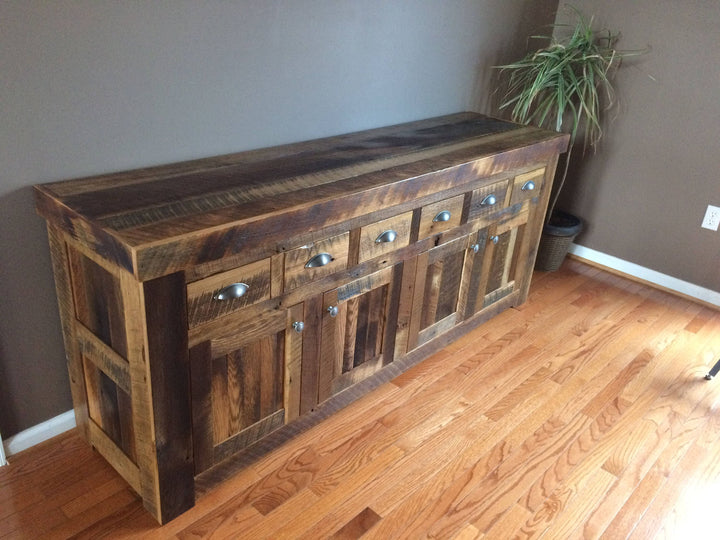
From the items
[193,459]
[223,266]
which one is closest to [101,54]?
[223,266]

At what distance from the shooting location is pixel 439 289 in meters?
2.26

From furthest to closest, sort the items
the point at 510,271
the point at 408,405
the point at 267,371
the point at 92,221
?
the point at 510,271, the point at 408,405, the point at 267,371, the point at 92,221

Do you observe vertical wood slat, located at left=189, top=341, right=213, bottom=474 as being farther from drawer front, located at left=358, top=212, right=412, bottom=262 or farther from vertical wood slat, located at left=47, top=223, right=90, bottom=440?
drawer front, located at left=358, top=212, right=412, bottom=262

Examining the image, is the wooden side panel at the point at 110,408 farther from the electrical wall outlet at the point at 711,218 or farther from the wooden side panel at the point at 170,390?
the electrical wall outlet at the point at 711,218

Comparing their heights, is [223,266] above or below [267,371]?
above

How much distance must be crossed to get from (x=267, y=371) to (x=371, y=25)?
1351 millimetres

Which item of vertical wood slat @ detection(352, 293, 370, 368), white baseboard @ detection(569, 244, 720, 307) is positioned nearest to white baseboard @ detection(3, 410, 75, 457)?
vertical wood slat @ detection(352, 293, 370, 368)

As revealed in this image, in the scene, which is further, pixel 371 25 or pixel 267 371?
pixel 371 25

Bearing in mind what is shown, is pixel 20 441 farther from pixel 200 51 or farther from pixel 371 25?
pixel 371 25

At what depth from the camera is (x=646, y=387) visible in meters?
2.37

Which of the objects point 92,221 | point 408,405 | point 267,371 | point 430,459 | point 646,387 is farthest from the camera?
point 646,387

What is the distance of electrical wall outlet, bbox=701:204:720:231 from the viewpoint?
9.64ft

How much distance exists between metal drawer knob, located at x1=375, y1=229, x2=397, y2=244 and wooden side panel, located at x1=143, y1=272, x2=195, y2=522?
0.67 m

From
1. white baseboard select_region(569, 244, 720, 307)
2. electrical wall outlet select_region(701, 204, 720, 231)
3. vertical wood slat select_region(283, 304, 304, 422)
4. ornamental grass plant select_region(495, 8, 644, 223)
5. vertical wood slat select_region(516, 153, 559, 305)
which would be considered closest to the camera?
vertical wood slat select_region(283, 304, 304, 422)
